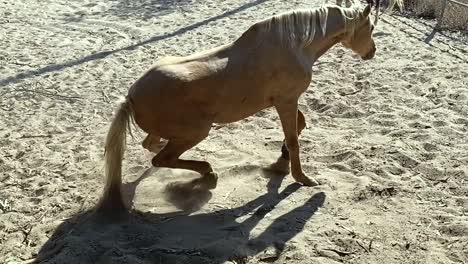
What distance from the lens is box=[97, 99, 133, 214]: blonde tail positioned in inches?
156

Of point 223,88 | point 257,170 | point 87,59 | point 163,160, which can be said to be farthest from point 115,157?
point 87,59

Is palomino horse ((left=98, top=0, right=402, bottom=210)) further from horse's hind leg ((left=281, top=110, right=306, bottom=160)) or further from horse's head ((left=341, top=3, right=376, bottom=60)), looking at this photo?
horse's hind leg ((left=281, top=110, right=306, bottom=160))

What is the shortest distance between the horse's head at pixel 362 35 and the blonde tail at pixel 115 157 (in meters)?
1.95

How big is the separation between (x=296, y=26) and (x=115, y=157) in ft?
5.47

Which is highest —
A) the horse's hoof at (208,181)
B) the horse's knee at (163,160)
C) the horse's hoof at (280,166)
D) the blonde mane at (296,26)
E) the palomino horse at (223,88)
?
the blonde mane at (296,26)

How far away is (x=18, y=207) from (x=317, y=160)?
246 centimetres

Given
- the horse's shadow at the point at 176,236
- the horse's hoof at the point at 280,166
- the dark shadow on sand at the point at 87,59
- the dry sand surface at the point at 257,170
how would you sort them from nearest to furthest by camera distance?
the horse's shadow at the point at 176,236, the dry sand surface at the point at 257,170, the horse's hoof at the point at 280,166, the dark shadow on sand at the point at 87,59

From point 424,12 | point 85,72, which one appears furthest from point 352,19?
point 424,12

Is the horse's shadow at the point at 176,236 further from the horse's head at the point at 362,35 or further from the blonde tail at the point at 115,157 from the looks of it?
the horse's head at the point at 362,35

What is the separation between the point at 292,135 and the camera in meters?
4.43

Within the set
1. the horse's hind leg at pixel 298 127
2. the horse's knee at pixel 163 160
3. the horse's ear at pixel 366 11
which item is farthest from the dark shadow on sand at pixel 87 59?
the horse's ear at pixel 366 11

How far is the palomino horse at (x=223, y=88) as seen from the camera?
Answer: 395 centimetres

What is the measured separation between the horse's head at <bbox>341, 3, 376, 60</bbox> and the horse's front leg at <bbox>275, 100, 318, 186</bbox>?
0.84 meters

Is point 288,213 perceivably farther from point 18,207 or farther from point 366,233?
point 18,207
